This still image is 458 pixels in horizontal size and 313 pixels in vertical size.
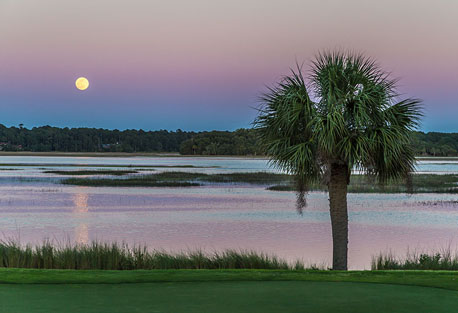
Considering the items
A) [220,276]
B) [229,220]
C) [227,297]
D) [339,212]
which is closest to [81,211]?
[229,220]

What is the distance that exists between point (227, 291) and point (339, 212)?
22.6ft

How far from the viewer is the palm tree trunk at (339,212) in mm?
14637

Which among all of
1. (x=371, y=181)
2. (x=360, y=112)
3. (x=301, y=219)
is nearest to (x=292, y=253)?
(x=371, y=181)

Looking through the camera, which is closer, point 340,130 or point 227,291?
point 227,291

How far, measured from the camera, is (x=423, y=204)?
36.9 metres

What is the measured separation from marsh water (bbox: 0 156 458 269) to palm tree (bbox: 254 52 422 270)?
395 cm

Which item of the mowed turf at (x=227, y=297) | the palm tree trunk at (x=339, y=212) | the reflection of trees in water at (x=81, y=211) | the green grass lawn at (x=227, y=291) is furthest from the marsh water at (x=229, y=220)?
the mowed turf at (x=227, y=297)

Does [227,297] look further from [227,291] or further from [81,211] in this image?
[81,211]

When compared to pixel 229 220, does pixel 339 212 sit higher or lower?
higher

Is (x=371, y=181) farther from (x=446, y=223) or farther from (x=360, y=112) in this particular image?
(x=446, y=223)

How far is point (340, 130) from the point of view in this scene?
554 inches

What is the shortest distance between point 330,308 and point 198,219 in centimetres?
2292

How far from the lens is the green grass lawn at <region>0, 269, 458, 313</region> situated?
7.45 meters

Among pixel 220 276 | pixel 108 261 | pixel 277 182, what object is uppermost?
pixel 220 276
